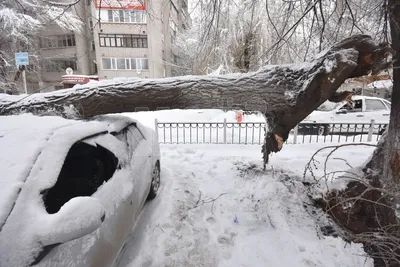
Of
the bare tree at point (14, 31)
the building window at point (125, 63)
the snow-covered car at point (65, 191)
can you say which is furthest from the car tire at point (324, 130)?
the building window at point (125, 63)

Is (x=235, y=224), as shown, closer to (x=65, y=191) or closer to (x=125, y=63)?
(x=65, y=191)

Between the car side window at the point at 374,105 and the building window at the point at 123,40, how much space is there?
841 inches

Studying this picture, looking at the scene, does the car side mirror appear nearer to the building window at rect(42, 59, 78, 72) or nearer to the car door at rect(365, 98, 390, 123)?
the car door at rect(365, 98, 390, 123)

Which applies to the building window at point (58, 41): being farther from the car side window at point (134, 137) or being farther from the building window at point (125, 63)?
the car side window at point (134, 137)

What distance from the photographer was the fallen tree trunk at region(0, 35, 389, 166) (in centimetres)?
310

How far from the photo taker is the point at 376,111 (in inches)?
327

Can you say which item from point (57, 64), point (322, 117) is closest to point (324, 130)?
point (322, 117)

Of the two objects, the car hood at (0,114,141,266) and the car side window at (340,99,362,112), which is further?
the car side window at (340,99,362,112)

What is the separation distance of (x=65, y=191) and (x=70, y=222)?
924mm

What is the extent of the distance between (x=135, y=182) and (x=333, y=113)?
8416 millimetres

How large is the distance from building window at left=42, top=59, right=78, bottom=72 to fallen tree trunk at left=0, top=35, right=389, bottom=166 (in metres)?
25.4

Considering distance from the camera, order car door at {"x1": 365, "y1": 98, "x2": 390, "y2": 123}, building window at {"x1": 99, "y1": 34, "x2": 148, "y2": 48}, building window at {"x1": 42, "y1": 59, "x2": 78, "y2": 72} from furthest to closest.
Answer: building window at {"x1": 42, "y1": 59, "x2": 78, "y2": 72}
building window at {"x1": 99, "y1": 34, "x2": 148, "y2": 48}
car door at {"x1": 365, "y1": 98, "x2": 390, "y2": 123}

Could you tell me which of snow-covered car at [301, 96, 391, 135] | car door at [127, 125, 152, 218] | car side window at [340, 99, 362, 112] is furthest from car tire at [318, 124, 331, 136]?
car door at [127, 125, 152, 218]

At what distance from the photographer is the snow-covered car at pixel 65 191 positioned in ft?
4.22
